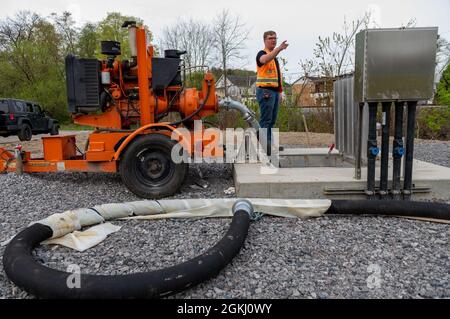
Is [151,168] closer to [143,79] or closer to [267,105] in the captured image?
[143,79]

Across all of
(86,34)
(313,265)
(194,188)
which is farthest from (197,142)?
(86,34)

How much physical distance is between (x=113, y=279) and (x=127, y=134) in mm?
2902

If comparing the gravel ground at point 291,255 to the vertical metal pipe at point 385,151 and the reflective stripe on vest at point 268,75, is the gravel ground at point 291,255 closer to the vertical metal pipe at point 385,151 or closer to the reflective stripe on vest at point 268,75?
the vertical metal pipe at point 385,151

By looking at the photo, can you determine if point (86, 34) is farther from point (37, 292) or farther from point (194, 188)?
point (37, 292)

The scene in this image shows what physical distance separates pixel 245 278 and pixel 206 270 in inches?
12.2

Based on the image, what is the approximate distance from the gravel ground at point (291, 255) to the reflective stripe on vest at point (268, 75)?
7.38ft

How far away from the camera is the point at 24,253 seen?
2523mm

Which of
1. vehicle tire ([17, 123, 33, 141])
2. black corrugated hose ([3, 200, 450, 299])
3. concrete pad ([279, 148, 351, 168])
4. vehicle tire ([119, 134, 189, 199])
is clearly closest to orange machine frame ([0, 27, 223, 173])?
vehicle tire ([119, 134, 189, 199])

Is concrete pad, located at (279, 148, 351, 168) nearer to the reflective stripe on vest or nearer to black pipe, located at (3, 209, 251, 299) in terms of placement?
the reflective stripe on vest

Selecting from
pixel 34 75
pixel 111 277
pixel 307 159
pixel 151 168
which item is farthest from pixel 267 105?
pixel 34 75

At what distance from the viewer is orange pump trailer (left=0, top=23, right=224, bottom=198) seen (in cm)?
454

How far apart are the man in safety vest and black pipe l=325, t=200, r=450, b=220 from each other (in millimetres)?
1960

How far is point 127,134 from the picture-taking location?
15.7ft

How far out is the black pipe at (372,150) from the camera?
3.88m
